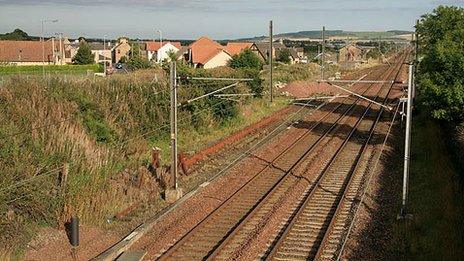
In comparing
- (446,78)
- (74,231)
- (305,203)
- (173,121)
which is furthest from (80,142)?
(446,78)

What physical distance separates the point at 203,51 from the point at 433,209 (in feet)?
248

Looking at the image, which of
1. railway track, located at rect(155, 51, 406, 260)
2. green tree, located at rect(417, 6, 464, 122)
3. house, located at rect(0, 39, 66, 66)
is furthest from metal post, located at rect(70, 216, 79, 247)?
house, located at rect(0, 39, 66, 66)

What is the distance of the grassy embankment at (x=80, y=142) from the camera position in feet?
44.3

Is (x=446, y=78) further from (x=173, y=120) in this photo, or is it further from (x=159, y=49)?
(x=159, y=49)

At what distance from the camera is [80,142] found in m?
17.2

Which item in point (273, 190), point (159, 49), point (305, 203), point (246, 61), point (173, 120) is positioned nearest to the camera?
point (305, 203)

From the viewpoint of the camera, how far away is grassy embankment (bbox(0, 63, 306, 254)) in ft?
44.3

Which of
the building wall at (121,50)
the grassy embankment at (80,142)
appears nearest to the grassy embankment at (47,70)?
the grassy embankment at (80,142)

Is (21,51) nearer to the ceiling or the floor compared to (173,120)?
nearer to the ceiling

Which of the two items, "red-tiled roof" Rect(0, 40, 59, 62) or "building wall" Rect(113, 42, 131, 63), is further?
"building wall" Rect(113, 42, 131, 63)

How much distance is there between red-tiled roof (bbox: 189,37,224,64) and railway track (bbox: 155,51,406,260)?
5289 cm

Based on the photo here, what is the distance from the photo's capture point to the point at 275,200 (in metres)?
16.5

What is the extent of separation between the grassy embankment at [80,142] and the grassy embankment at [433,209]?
7.86 metres

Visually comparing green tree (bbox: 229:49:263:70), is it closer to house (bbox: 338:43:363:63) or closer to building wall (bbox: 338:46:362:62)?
building wall (bbox: 338:46:362:62)
